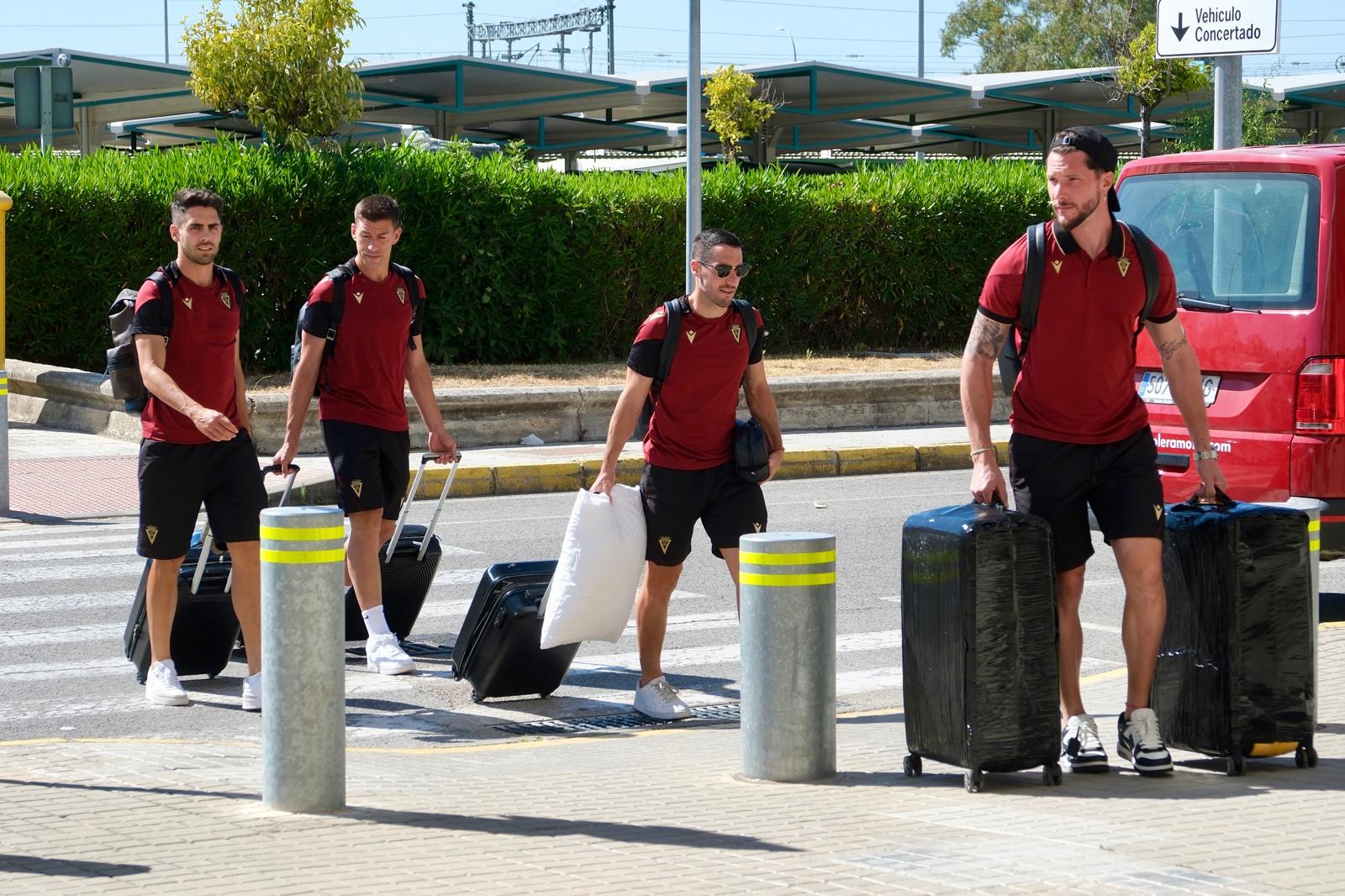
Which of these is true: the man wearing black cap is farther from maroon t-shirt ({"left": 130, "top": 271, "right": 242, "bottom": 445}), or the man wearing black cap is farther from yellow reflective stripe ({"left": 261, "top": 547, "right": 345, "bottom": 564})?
maroon t-shirt ({"left": 130, "top": 271, "right": 242, "bottom": 445})

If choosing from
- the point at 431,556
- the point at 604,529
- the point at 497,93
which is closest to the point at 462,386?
the point at 431,556

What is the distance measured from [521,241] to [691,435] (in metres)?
11.6

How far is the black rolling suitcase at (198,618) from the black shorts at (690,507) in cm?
151

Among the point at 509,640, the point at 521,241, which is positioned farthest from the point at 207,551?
the point at 521,241

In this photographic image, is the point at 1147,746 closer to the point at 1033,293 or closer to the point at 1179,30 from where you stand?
the point at 1033,293

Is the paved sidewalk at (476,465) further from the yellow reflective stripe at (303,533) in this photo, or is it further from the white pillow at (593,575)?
the yellow reflective stripe at (303,533)

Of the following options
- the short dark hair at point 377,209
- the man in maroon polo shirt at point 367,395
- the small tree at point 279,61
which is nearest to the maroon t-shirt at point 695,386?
the man in maroon polo shirt at point 367,395

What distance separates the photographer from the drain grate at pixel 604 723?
707 cm

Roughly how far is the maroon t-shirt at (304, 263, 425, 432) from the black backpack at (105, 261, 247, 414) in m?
0.54

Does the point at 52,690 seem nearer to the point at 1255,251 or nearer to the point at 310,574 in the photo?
the point at 310,574

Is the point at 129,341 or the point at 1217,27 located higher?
the point at 1217,27

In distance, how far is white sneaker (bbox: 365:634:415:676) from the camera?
309 inches

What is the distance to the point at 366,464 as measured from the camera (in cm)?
779

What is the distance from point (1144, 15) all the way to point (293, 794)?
77.8m
